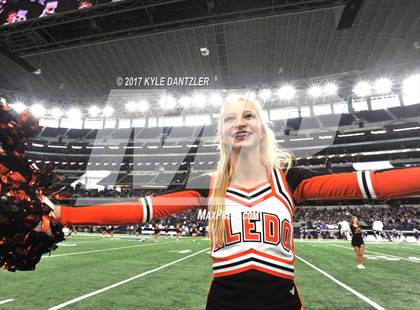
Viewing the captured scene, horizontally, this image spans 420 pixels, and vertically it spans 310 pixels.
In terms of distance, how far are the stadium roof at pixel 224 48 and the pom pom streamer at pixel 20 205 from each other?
44.8 ft

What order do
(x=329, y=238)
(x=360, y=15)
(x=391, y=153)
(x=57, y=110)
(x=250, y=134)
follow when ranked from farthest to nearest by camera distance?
(x=391, y=153), (x=57, y=110), (x=329, y=238), (x=360, y=15), (x=250, y=134)

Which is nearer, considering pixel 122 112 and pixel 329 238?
pixel 329 238

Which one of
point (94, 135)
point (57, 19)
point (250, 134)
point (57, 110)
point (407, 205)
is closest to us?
point (250, 134)

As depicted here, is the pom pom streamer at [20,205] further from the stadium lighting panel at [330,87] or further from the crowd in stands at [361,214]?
the crowd in stands at [361,214]

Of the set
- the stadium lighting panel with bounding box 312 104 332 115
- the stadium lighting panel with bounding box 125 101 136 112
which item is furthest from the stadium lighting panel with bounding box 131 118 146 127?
the stadium lighting panel with bounding box 312 104 332 115

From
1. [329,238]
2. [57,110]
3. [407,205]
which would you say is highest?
[57,110]

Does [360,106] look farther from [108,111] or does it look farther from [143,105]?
[108,111]

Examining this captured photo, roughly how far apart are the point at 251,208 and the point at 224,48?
24510 millimetres

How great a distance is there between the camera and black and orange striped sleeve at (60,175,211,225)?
165 centimetres

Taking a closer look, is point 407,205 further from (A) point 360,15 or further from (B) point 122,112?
(B) point 122,112

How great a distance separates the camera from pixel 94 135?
4741 centimetres

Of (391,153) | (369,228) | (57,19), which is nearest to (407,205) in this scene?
(391,153)

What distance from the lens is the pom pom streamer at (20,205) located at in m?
1.56

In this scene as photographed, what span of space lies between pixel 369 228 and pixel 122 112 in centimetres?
3064
